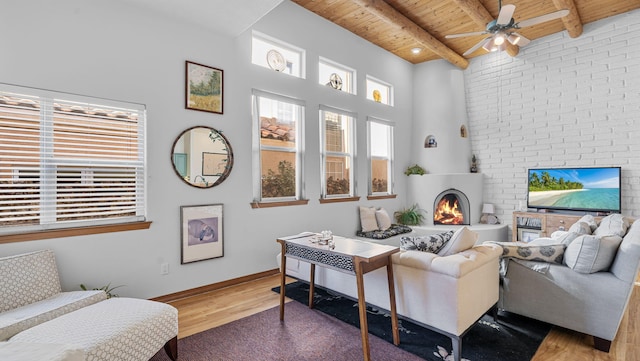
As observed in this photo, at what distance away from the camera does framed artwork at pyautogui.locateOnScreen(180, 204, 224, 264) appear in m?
3.41

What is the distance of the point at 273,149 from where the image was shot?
14.1ft

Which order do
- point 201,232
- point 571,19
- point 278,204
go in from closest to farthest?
1. point 201,232
2. point 278,204
3. point 571,19

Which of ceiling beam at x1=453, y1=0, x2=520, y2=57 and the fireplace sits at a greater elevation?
ceiling beam at x1=453, y1=0, x2=520, y2=57

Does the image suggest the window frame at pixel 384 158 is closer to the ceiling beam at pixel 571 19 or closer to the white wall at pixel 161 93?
the white wall at pixel 161 93

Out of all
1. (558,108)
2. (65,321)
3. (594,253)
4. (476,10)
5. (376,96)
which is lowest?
(65,321)

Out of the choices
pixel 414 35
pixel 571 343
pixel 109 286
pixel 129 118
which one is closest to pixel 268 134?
pixel 129 118

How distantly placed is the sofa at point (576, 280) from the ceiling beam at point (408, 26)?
10.9ft

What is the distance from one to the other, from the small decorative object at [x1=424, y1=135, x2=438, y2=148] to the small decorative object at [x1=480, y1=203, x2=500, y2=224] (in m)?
1.50

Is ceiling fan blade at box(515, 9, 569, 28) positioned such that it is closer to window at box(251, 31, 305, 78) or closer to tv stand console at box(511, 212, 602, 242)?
window at box(251, 31, 305, 78)

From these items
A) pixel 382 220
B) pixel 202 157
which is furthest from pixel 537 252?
pixel 202 157

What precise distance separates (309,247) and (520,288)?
1815 millimetres

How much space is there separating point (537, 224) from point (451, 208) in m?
1.42

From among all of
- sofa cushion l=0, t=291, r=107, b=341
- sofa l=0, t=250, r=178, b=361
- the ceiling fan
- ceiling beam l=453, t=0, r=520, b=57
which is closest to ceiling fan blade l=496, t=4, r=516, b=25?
the ceiling fan

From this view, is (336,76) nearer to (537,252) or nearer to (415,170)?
(415,170)
